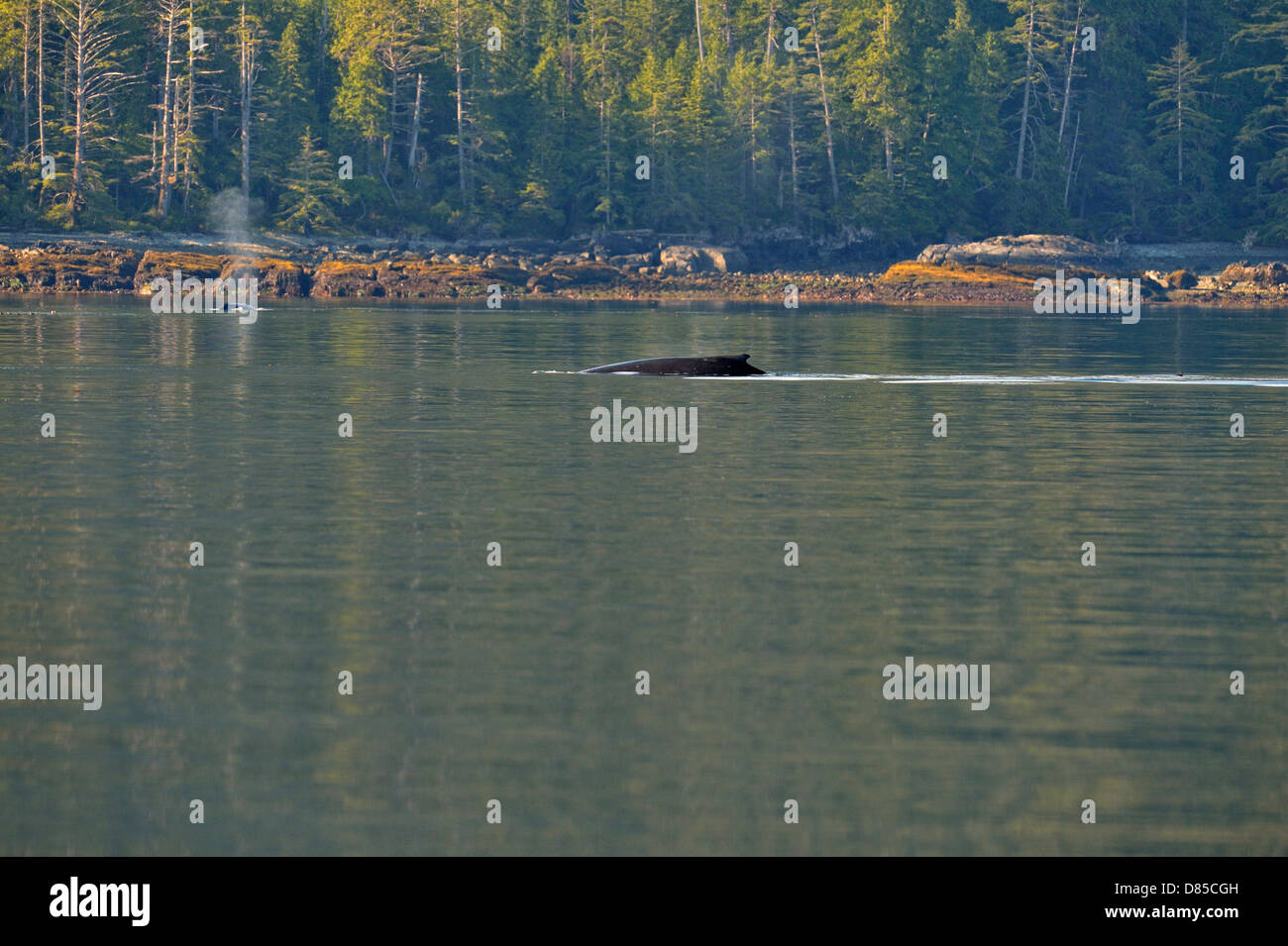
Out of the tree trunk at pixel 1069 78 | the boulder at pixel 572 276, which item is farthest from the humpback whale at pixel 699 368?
the tree trunk at pixel 1069 78

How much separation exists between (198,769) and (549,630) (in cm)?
427

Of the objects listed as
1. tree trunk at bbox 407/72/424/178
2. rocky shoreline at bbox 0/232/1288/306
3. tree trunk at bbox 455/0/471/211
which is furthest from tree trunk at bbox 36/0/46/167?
tree trunk at bbox 455/0/471/211

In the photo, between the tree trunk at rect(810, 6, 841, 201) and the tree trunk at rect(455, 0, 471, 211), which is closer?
the tree trunk at rect(455, 0, 471, 211)

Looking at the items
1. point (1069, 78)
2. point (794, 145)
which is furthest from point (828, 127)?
point (1069, 78)

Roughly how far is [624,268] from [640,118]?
50.7 feet

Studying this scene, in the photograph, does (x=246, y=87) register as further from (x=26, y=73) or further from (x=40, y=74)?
(x=26, y=73)

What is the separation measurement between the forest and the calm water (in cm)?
8458

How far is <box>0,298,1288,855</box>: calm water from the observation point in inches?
450

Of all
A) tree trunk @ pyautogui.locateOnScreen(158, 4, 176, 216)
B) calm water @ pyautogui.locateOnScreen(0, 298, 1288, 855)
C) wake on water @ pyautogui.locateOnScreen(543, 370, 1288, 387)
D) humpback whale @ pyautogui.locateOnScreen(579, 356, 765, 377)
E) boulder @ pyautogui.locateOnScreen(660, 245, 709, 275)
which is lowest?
calm water @ pyautogui.locateOnScreen(0, 298, 1288, 855)

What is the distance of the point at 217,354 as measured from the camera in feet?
158

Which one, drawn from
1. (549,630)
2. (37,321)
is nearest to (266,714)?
(549,630)

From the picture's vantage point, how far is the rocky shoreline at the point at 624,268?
99562 mm

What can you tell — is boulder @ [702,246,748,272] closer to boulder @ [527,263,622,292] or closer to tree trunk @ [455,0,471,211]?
boulder @ [527,263,622,292]
